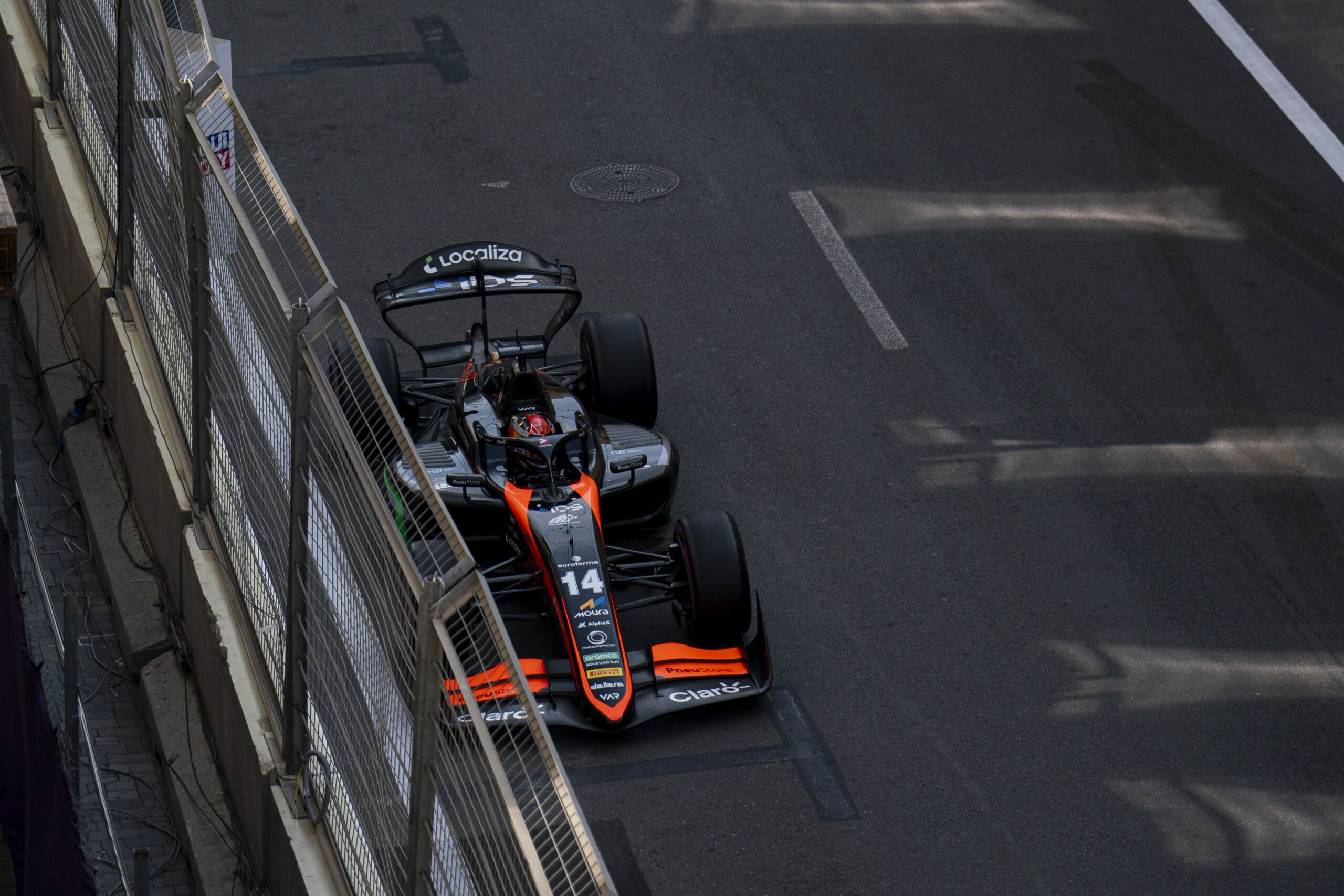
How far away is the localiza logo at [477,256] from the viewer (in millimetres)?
9125

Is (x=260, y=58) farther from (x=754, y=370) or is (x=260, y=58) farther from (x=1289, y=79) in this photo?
(x=1289, y=79)

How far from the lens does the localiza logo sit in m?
9.12

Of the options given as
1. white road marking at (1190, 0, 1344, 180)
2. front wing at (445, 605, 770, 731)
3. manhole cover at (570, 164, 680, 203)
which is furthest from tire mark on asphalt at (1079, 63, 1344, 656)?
manhole cover at (570, 164, 680, 203)

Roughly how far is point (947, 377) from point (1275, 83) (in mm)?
5049

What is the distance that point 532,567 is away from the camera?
8.30 meters

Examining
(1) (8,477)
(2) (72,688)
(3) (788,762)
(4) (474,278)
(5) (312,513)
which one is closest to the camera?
(5) (312,513)

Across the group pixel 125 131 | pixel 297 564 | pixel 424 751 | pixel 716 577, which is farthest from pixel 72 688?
pixel 716 577

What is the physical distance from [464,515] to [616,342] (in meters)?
1.44

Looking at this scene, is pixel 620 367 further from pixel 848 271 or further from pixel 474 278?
pixel 848 271

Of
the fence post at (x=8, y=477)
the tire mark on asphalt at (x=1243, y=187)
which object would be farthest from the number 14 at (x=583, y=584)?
the tire mark on asphalt at (x=1243, y=187)

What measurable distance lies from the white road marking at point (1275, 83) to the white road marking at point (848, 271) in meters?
3.83

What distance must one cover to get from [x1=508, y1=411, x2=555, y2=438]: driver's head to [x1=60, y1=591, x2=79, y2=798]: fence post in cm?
334

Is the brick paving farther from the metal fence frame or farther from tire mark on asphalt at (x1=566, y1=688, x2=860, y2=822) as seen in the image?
tire mark on asphalt at (x1=566, y1=688, x2=860, y2=822)

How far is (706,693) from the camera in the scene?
7988mm
